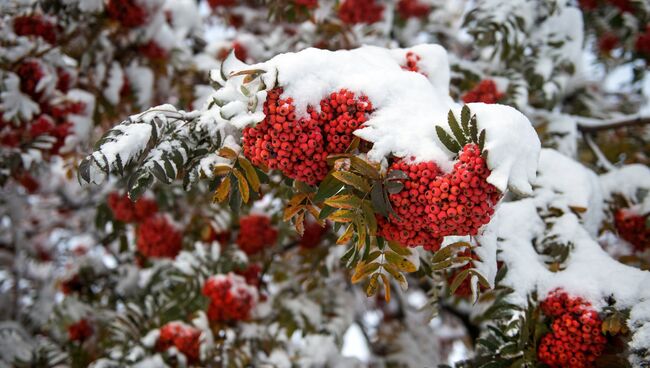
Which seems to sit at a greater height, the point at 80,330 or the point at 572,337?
the point at 572,337

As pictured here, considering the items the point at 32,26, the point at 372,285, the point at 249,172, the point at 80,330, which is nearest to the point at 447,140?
the point at 372,285

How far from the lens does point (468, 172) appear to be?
1.19m

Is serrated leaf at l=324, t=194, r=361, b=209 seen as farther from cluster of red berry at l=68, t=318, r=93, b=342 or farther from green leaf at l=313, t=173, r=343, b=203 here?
cluster of red berry at l=68, t=318, r=93, b=342

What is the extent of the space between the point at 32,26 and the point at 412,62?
2212 mm

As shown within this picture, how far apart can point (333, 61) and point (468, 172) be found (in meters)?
0.54

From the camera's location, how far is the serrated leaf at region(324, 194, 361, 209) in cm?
127

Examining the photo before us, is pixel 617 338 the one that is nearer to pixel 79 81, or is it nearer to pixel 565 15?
pixel 565 15

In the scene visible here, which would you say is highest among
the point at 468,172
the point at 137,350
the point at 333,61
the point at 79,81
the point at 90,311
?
the point at 333,61

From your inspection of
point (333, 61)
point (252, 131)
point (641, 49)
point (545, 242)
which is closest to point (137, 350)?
point (252, 131)

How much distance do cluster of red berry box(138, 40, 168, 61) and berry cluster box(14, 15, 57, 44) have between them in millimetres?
515

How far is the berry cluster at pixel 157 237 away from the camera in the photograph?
9.66 feet

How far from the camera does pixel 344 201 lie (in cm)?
128

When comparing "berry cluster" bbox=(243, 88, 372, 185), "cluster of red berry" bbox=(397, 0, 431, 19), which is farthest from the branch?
"berry cluster" bbox=(243, 88, 372, 185)

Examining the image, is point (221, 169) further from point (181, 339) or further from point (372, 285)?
point (181, 339)
